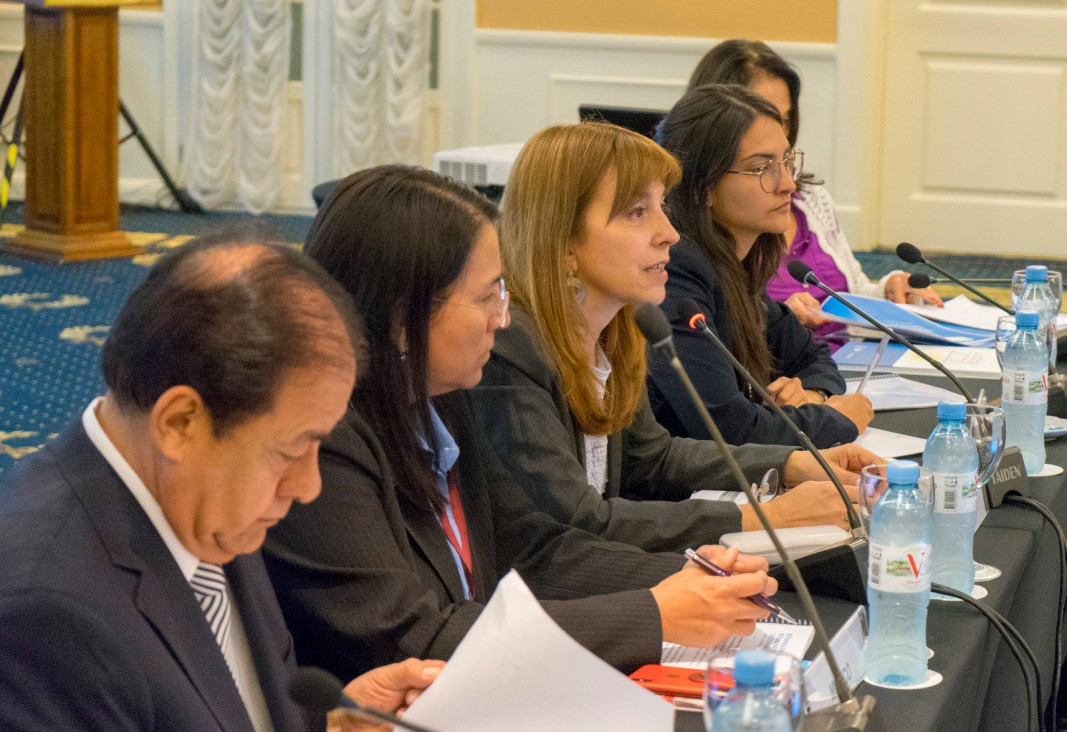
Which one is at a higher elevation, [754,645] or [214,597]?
[214,597]

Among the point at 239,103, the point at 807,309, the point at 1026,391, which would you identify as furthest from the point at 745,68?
the point at 239,103

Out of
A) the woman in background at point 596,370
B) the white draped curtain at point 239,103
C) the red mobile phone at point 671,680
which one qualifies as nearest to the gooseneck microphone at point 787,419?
the woman in background at point 596,370

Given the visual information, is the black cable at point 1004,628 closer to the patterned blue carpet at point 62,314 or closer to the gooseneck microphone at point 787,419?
the gooseneck microphone at point 787,419

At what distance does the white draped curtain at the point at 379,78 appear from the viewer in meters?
6.11

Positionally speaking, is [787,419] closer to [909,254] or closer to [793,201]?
[909,254]

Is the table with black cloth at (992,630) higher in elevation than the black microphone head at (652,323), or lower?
lower

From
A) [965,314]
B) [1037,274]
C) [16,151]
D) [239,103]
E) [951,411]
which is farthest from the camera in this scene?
[239,103]

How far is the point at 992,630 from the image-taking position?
1.53 metres

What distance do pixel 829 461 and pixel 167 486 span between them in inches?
47.5

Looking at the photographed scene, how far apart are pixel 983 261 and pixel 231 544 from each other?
5.19 metres

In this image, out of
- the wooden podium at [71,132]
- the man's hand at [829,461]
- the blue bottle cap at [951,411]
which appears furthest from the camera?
the wooden podium at [71,132]

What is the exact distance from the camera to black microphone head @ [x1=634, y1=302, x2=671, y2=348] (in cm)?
129

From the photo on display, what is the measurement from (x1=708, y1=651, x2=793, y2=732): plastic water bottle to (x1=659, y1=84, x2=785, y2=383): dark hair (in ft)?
4.94

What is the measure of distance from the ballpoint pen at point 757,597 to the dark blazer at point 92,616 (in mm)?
535
